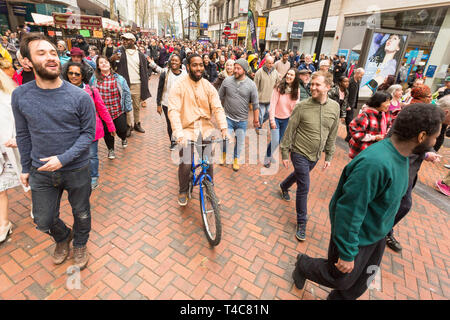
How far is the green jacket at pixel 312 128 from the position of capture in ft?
10.4

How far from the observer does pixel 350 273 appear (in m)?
2.01

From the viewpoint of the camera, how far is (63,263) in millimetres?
2672

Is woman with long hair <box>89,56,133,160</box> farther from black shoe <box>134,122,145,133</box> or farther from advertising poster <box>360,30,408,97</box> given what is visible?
advertising poster <box>360,30,408,97</box>

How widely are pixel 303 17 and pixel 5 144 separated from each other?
79.5 ft

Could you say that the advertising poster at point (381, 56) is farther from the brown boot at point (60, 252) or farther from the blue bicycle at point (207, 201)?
the brown boot at point (60, 252)

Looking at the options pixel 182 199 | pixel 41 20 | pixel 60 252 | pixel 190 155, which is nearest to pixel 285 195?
pixel 182 199

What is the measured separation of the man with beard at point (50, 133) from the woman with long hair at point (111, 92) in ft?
8.50

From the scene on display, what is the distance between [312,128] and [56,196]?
303cm

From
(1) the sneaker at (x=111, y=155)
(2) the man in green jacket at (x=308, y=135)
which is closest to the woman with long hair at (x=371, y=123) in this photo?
(2) the man in green jacket at (x=308, y=135)

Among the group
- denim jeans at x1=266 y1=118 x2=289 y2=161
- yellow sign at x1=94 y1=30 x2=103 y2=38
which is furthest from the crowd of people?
yellow sign at x1=94 y1=30 x2=103 y2=38

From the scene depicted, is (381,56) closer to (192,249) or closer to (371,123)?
(371,123)

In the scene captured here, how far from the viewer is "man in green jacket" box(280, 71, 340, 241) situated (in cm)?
318

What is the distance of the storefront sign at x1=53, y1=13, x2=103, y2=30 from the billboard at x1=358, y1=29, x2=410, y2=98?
16.1 metres

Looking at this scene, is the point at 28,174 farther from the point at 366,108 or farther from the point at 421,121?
the point at 366,108
